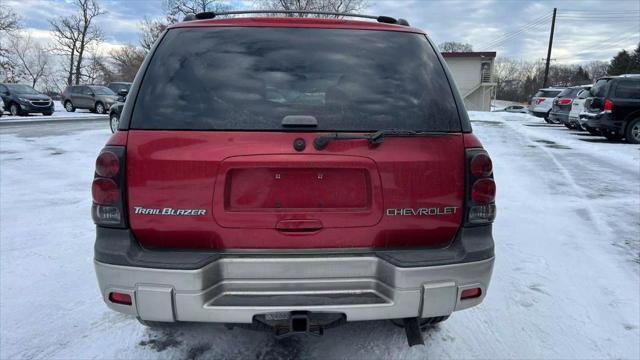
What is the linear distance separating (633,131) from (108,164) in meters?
15.2

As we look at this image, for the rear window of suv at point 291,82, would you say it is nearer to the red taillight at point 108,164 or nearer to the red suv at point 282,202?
the red suv at point 282,202

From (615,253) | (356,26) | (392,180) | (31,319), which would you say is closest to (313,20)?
(356,26)

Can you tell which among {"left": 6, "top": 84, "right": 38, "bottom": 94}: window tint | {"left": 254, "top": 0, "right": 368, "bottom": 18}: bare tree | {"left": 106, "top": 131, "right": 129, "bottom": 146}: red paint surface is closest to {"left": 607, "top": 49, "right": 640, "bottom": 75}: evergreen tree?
{"left": 254, "top": 0, "right": 368, "bottom": 18}: bare tree

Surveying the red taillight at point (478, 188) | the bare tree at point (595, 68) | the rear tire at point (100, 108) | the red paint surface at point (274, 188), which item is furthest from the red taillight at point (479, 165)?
the bare tree at point (595, 68)

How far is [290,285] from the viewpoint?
2.13m

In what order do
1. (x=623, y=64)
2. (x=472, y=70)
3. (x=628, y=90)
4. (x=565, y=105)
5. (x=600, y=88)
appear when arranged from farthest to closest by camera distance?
(x=623, y=64) → (x=472, y=70) → (x=565, y=105) → (x=600, y=88) → (x=628, y=90)

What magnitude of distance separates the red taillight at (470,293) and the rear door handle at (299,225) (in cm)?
81

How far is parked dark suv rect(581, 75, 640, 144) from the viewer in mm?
12852

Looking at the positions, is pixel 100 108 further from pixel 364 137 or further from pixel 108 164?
pixel 364 137

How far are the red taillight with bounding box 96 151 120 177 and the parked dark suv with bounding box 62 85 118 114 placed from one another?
89.3ft

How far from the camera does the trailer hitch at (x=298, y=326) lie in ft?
6.92

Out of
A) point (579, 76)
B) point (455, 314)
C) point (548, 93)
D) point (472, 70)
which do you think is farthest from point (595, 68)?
point (455, 314)

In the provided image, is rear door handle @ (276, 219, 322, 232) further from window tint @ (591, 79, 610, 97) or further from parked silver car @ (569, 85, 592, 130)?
parked silver car @ (569, 85, 592, 130)

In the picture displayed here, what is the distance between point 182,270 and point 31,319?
1.78m
